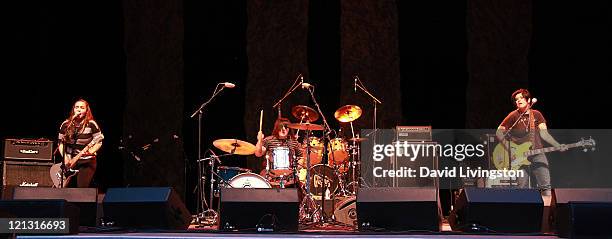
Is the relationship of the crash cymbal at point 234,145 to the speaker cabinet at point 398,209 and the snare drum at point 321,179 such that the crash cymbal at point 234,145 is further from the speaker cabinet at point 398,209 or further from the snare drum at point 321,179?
the speaker cabinet at point 398,209

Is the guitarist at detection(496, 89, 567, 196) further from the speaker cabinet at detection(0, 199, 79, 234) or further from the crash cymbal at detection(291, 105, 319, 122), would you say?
the speaker cabinet at detection(0, 199, 79, 234)

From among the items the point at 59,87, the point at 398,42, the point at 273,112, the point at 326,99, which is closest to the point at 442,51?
the point at 398,42

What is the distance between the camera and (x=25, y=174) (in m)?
9.22

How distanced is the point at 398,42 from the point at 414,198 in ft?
18.9

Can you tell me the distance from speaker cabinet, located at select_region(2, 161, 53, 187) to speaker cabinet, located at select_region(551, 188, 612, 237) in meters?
6.23

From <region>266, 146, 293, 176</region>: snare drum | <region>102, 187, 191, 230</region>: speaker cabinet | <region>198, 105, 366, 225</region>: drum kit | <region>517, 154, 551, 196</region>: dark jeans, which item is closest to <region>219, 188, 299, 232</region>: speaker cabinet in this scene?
<region>102, 187, 191, 230</region>: speaker cabinet

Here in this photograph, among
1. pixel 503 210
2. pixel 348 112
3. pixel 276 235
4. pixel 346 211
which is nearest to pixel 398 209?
pixel 503 210

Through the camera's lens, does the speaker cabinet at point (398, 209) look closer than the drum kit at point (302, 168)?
Yes

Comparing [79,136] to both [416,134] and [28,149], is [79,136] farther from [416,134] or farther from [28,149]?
[416,134]

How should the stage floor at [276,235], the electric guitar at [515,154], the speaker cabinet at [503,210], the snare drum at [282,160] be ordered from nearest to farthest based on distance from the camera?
1. the stage floor at [276,235]
2. the speaker cabinet at [503,210]
3. the electric guitar at [515,154]
4. the snare drum at [282,160]

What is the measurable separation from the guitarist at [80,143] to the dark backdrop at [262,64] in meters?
2.05

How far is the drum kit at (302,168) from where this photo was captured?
8.57m

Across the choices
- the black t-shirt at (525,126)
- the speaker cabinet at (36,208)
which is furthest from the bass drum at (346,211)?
the speaker cabinet at (36,208)

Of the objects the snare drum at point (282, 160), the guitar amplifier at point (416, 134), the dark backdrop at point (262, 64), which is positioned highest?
the dark backdrop at point (262, 64)
